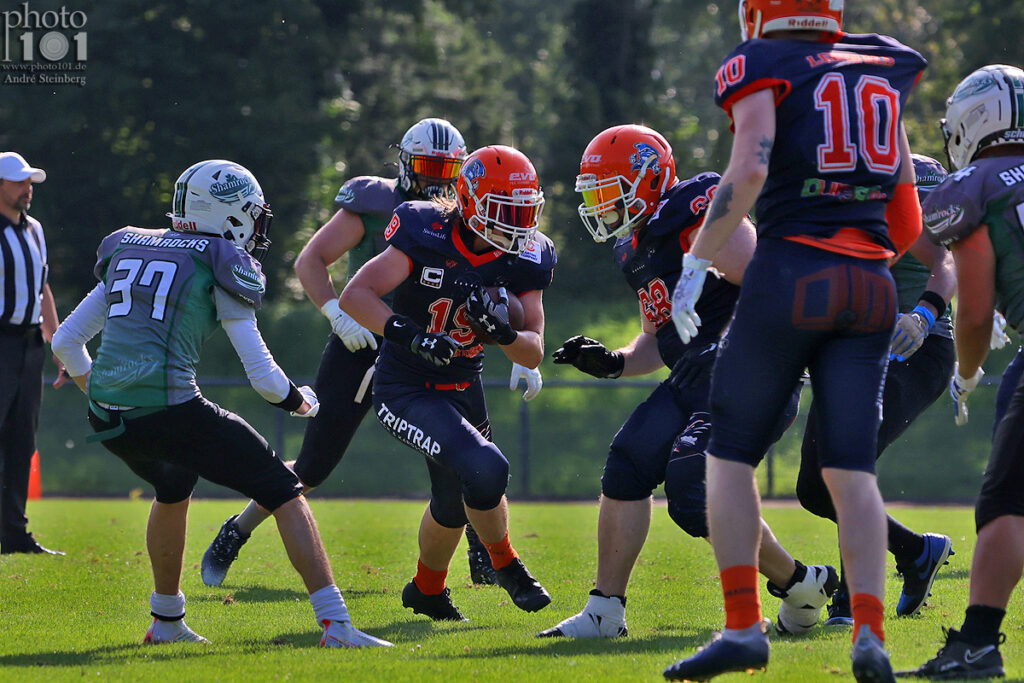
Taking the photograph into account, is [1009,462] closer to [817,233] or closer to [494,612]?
[817,233]

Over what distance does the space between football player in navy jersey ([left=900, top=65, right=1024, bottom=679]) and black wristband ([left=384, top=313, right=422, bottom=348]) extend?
2048 mm

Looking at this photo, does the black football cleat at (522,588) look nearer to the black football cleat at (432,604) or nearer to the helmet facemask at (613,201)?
the black football cleat at (432,604)

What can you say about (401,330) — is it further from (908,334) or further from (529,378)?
(908,334)

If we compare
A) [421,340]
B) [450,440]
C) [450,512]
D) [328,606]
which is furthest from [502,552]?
[421,340]

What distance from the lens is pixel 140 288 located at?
5.00m

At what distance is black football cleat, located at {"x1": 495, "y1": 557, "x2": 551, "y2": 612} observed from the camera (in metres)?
5.59

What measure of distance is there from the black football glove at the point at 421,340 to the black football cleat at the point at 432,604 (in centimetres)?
106

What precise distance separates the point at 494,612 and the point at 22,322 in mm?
4188

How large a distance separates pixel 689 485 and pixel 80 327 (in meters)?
2.49

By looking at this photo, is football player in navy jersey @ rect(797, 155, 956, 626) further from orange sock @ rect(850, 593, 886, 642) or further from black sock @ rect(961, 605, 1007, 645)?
orange sock @ rect(850, 593, 886, 642)

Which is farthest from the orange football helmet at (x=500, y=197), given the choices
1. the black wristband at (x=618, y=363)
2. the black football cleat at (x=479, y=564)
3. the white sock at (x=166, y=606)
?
the black football cleat at (x=479, y=564)

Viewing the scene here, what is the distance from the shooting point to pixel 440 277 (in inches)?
221

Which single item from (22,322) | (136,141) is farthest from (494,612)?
(136,141)

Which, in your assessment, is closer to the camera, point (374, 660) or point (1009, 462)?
point (1009, 462)
